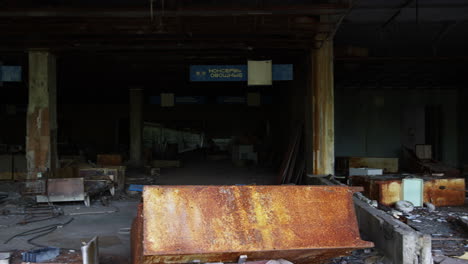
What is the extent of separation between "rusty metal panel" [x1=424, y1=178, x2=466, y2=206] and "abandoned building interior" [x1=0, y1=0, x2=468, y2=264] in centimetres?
3

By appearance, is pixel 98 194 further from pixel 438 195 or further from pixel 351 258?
pixel 438 195

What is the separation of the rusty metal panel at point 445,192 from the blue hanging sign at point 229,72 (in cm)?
427

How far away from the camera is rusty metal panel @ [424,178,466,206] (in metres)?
8.51

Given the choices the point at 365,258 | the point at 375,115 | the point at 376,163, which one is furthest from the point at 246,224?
the point at 375,115

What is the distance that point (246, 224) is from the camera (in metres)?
3.61

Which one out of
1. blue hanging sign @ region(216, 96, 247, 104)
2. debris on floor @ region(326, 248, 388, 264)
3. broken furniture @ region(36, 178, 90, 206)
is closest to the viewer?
debris on floor @ region(326, 248, 388, 264)

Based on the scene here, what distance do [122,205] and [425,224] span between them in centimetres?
641

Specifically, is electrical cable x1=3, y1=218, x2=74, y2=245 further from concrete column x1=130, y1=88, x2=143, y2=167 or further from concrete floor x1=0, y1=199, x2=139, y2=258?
concrete column x1=130, y1=88, x2=143, y2=167

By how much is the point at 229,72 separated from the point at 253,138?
10.1 metres

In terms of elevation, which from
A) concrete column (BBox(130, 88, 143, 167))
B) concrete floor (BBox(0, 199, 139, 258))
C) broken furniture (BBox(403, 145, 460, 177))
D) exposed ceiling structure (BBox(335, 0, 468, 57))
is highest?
exposed ceiling structure (BBox(335, 0, 468, 57))

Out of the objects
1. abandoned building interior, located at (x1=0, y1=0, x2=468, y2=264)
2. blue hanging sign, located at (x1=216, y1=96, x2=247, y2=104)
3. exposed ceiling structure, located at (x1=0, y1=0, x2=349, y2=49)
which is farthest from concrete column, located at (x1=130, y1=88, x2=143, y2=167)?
exposed ceiling structure, located at (x1=0, y1=0, x2=349, y2=49)

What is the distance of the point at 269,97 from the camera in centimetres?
1759

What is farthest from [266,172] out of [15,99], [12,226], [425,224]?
[15,99]

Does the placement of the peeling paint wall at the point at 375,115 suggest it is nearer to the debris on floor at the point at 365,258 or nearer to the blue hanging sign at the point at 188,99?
the blue hanging sign at the point at 188,99
